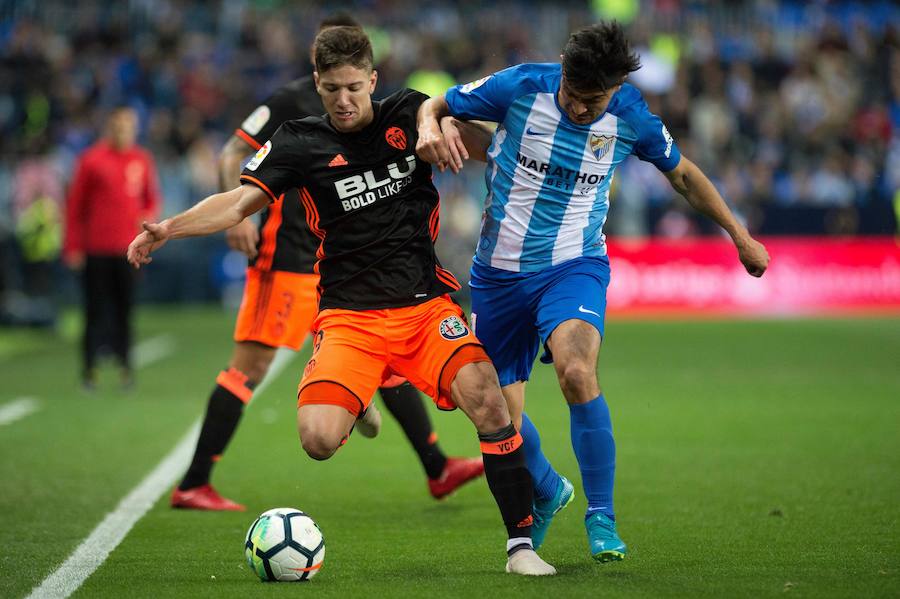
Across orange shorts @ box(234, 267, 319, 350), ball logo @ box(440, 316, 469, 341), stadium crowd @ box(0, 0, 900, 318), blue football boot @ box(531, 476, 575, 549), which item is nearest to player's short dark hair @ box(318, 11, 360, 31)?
orange shorts @ box(234, 267, 319, 350)

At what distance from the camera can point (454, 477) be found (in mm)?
7090

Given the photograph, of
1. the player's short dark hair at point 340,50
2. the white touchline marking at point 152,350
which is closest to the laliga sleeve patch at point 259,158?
the player's short dark hair at point 340,50

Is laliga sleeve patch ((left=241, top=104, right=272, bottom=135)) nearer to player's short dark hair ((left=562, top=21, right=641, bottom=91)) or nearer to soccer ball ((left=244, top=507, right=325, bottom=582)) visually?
player's short dark hair ((left=562, top=21, right=641, bottom=91))

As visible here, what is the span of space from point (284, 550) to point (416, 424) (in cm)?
211

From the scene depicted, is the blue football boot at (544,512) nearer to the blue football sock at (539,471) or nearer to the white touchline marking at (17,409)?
the blue football sock at (539,471)

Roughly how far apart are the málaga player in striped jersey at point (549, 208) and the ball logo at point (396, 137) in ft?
0.38

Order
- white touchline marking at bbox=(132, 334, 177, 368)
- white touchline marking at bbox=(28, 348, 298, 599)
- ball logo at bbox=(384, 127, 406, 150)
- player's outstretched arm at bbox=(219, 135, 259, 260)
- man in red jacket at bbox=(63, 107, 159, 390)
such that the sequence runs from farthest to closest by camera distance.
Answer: white touchline marking at bbox=(132, 334, 177, 368) → man in red jacket at bbox=(63, 107, 159, 390) → player's outstretched arm at bbox=(219, 135, 259, 260) → ball logo at bbox=(384, 127, 406, 150) → white touchline marking at bbox=(28, 348, 298, 599)

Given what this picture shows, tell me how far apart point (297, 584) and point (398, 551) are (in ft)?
2.48

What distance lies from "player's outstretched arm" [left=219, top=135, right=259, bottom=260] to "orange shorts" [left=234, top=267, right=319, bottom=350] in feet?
0.55

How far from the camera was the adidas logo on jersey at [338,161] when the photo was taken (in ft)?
18.8

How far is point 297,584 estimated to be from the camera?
5.18 metres

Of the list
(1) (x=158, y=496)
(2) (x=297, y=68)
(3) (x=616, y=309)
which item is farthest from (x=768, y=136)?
(1) (x=158, y=496)

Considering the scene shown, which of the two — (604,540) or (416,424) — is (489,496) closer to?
(416,424)

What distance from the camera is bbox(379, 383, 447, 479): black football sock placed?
721 cm
